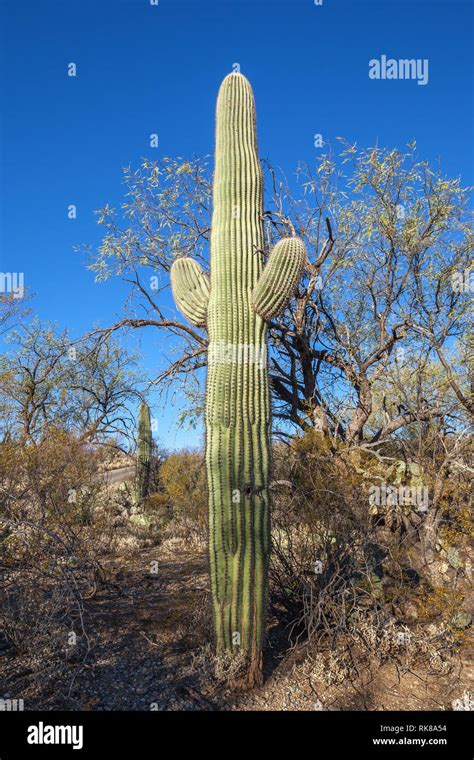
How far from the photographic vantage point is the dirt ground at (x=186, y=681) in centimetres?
361

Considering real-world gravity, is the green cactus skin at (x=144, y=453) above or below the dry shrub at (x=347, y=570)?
above

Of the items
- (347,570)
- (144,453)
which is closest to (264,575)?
(347,570)

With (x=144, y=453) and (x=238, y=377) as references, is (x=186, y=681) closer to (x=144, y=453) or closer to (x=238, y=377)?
(x=238, y=377)

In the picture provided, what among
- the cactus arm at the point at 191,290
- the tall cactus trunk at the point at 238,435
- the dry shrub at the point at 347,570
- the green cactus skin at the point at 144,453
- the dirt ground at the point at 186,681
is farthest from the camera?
the green cactus skin at the point at 144,453

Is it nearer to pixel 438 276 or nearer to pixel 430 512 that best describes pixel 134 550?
pixel 430 512

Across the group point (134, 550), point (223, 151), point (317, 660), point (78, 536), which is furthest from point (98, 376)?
point (317, 660)

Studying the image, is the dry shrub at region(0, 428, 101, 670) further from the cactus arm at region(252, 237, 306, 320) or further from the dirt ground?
the cactus arm at region(252, 237, 306, 320)

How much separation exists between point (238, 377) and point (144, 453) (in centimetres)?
960

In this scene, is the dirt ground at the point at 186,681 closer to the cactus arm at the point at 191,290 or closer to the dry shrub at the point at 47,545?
the dry shrub at the point at 47,545

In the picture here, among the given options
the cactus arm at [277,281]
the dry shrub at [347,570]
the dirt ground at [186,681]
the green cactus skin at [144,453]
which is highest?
the cactus arm at [277,281]

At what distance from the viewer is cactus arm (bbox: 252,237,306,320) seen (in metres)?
4.20

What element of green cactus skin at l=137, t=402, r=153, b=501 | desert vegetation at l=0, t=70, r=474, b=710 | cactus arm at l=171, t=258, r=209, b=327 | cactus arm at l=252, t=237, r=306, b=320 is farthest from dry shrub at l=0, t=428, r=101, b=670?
green cactus skin at l=137, t=402, r=153, b=501

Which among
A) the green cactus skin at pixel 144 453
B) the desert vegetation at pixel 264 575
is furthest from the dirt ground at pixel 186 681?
the green cactus skin at pixel 144 453

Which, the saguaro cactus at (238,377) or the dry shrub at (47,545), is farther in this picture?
the dry shrub at (47,545)
